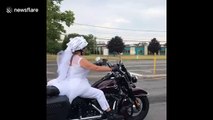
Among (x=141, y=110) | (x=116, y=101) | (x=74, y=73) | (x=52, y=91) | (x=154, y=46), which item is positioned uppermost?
(x=154, y=46)

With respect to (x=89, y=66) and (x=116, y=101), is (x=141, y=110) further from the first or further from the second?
(x=89, y=66)

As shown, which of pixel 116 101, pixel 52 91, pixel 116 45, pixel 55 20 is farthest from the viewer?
pixel 116 101

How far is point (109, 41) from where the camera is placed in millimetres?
2447

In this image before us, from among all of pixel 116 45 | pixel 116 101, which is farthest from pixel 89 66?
pixel 116 45

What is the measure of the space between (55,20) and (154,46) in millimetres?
726

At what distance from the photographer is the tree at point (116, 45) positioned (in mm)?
2465

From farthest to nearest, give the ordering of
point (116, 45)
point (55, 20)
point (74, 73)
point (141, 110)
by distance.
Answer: point (141, 110), point (74, 73), point (116, 45), point (55, 20)

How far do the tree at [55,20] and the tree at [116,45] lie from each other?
371mm

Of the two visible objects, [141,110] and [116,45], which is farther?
[141,110]

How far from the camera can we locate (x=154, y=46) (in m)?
2.47
